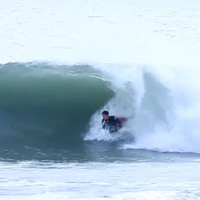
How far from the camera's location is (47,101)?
1554cm

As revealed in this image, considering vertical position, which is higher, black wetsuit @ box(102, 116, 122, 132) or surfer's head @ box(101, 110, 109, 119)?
surfer's head @ box(101, 110, 109, 119)

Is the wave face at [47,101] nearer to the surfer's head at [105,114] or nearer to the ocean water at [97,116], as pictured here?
the ocean water at [97,116]

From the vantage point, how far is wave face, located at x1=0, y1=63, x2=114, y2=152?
14195 mm

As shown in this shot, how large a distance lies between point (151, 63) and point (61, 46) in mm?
5354

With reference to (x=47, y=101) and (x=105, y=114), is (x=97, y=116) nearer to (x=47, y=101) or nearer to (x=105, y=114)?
(x=105, y=114)

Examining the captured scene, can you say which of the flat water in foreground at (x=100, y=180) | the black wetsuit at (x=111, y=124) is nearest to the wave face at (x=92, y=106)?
the black wetsuit at (x=111, y=124)

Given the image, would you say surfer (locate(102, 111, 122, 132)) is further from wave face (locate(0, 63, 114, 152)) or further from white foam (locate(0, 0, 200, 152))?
wave face (locate(0, 63, 114, 152))

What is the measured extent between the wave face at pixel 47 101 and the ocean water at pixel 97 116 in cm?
2

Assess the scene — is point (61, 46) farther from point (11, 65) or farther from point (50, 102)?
point (50, 102)

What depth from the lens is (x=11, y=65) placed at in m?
17.5

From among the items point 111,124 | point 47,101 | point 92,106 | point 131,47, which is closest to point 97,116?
point 92,106

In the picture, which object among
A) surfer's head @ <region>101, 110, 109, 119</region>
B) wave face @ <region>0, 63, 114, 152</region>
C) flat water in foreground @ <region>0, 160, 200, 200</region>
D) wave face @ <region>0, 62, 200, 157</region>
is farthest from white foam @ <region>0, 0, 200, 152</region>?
flat water in foreground @ <region>0, 160, 200, 200</region>

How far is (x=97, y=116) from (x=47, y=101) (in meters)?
1.40

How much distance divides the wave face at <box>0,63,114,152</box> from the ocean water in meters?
0.02
